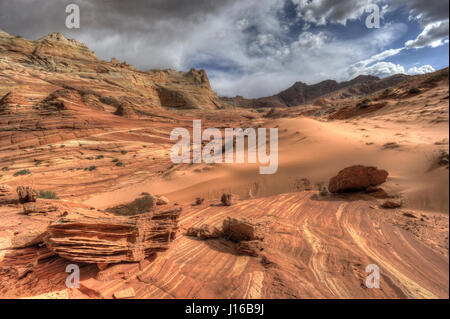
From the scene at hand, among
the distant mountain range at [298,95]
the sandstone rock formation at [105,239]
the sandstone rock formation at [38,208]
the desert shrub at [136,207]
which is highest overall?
the distant mountain range at [298,95]

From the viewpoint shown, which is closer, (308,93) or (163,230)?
(163,230)

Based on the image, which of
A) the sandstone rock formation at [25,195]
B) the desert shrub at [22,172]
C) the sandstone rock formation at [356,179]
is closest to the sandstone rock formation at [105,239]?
the sandstone rock formation at [356,179]

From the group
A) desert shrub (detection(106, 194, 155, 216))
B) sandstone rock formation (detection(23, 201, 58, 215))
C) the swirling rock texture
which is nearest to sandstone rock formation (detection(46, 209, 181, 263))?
the swirling rock texture

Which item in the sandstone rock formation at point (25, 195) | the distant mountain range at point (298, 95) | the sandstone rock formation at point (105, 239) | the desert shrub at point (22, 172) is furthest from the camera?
the distant mountain range at point (298, 95)

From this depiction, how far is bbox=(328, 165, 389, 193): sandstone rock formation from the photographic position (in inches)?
96.9

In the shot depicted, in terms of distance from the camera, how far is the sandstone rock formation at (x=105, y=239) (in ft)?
9.10

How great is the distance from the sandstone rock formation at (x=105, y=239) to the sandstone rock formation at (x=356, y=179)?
10.8 feet

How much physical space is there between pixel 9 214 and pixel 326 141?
30.1 ft

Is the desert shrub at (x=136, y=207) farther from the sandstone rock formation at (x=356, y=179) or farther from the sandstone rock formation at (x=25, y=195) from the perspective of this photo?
the sandstone rock formation at (x=356, y=179)

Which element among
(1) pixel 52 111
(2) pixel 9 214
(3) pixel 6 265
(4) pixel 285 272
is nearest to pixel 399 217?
(4) pixel 285 272

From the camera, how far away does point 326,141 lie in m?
3.83

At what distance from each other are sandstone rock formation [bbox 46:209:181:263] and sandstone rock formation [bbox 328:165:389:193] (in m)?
3.31
